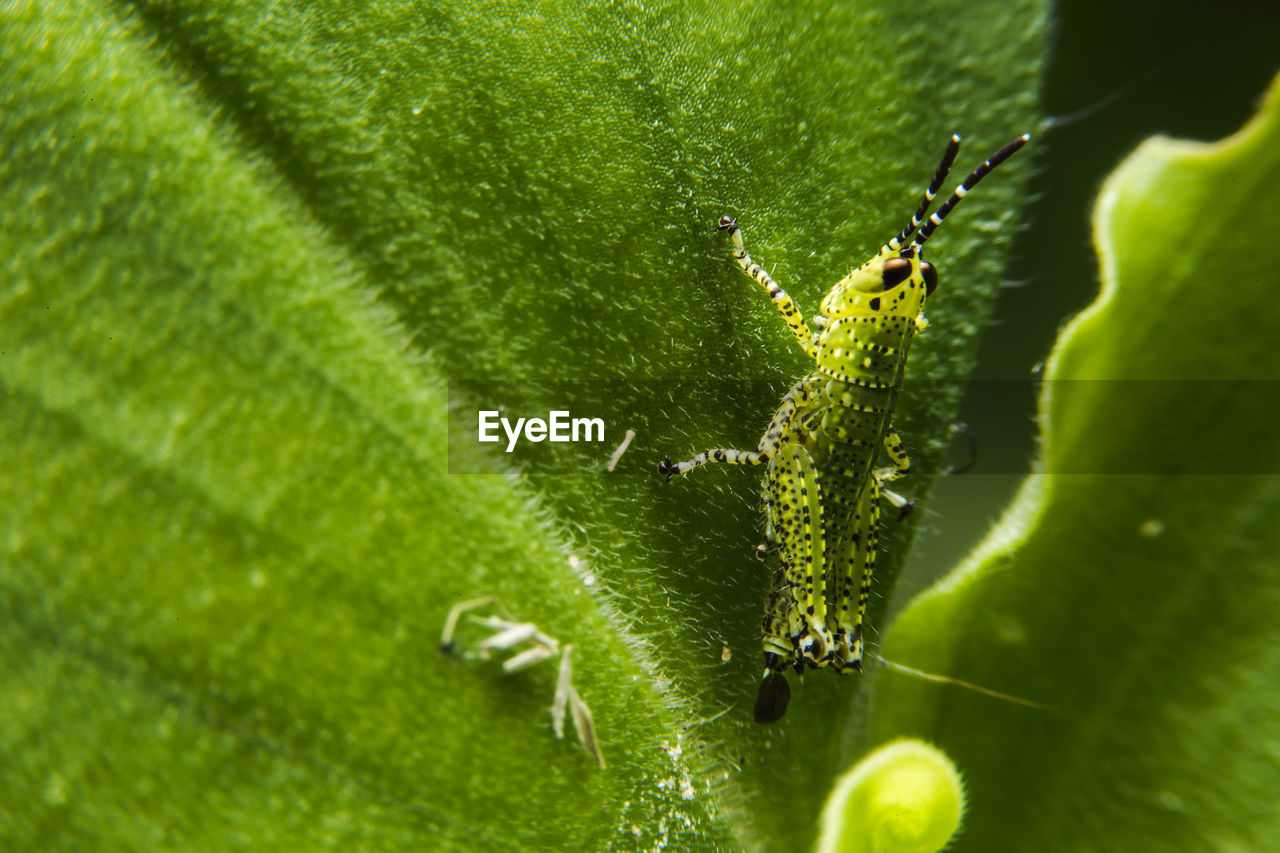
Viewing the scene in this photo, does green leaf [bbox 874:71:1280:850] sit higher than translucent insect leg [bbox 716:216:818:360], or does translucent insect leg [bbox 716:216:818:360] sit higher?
translucent insect leg [bbox 716:216:818:360]

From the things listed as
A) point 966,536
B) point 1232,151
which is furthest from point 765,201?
point 966,536

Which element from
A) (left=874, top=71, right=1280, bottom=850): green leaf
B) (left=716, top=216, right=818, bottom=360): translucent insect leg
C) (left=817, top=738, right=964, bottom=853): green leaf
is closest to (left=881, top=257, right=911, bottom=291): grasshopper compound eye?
(left=716, top=216, right=818, bottom=360): translucent insect leg

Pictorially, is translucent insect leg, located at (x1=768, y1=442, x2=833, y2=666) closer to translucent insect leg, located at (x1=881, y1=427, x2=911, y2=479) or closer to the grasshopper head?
translucent insect leg, located at (x1=881, y1=427, x2=911, y2=479)

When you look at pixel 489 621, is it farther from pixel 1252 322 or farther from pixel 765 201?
pixel 1252 322

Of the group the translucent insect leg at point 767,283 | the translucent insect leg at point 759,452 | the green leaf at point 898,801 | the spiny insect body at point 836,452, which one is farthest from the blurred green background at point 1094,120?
the green leaf at point 898,801

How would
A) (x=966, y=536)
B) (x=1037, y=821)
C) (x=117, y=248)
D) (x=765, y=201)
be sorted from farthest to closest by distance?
1. (x=966, y=536)
2. (x=765, y=201)
3. (x=1037, y=821)
4. (x=117, y=248)

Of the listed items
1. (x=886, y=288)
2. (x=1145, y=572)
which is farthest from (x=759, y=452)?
(x=1145, y=572)

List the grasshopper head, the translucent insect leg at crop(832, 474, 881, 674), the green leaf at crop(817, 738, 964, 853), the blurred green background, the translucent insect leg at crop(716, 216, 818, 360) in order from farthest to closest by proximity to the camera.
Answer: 1. the blurred green background
2. the grasshopper head
3. the translucent insect leg at crop(832, 474, 881, 674)
4. the translucent insect leg at crop(716, 216, 818, 360)
5. the green leaf at crop(817, 738, 964, 853)
